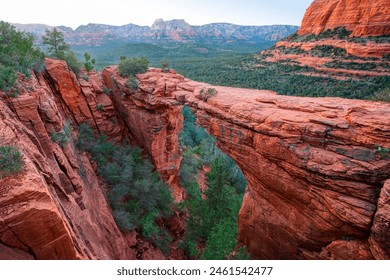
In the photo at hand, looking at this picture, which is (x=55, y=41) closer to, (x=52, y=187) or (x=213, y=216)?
(x=52, y=187)

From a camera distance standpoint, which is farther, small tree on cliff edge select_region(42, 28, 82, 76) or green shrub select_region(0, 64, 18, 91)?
small tree on cliff edge select_region(42, 28, 82, 76)

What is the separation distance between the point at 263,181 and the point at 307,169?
96.6 inches

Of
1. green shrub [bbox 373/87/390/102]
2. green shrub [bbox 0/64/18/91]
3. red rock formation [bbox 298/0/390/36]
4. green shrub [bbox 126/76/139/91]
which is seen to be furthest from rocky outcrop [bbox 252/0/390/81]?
green shrub [bbox 0/64/18/91]

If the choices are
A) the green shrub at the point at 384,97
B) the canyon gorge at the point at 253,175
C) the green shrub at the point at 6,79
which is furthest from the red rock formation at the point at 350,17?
the green shrub at the point at 6,79

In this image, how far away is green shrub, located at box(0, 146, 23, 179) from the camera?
518 cm

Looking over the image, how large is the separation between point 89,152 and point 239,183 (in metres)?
15.7

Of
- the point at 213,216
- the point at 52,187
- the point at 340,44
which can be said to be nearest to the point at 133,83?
the point at 213,216

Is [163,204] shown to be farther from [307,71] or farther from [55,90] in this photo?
[307,71]

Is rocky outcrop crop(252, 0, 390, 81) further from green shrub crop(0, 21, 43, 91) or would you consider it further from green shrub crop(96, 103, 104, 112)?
green shrub crop(0, 21, 43, 91)

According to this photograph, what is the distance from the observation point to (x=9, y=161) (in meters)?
5.34

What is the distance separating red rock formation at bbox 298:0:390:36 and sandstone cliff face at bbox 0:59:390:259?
35032mm

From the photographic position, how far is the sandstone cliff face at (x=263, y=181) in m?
5.28

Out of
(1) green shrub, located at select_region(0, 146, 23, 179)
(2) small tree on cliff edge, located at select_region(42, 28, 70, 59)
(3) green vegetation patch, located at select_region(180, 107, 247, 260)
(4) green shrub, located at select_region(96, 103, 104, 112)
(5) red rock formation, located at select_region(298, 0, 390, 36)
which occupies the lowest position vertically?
(3) green vegetation patch, located at select_region(180, 107, 247, 260)

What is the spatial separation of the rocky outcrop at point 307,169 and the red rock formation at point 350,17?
114ft
